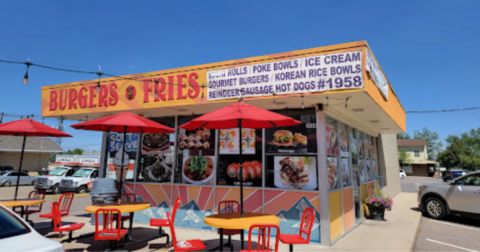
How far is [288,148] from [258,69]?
200 centimetres

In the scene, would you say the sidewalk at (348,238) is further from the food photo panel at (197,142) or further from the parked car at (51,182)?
the parked car at (51,182)

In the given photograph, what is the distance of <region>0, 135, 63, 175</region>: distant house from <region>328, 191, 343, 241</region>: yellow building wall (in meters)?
34.2

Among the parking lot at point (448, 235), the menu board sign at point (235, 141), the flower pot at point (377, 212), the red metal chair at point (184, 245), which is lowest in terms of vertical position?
the parking lot at point (448, 235)

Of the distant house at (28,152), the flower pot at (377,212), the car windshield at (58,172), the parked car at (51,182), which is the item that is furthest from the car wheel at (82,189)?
the flower pot at (377,212)

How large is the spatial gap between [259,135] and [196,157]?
1945mm

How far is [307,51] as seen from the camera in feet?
19.3

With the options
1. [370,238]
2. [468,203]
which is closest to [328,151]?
[370,238]

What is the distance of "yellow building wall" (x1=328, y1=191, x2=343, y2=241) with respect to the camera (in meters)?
6.29

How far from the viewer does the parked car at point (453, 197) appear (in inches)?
352

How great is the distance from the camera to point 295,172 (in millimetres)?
6578

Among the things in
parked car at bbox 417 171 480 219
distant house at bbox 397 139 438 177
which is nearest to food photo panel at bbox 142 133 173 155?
parked car at bbox 417 171 480 219

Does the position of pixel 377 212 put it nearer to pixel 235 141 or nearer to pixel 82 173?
pixel 235 141

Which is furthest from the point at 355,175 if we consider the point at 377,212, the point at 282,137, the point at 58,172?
the point at 58,172

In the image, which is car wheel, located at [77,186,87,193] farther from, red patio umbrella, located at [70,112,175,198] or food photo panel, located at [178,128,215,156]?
red patio umbrella, located at [70,112,175,198]
